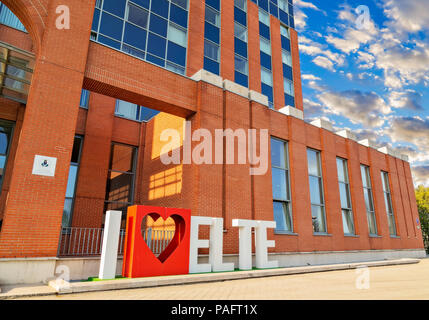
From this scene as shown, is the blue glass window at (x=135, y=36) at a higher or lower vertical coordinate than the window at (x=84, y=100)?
higher

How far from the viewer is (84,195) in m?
13.6

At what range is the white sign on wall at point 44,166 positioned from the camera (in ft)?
26.6

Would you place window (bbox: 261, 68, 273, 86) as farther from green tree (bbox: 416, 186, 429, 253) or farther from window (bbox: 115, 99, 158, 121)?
green tree (bbox: 416, 186, 429, 253)

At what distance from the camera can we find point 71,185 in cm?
1357

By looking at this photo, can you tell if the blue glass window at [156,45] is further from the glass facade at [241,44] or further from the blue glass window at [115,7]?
the glass facade at [241,44]

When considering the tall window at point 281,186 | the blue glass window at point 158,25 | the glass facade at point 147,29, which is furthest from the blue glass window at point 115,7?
the tall window at point 281,186

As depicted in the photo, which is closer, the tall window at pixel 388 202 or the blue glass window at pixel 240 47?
the tall window at pixel 388 202

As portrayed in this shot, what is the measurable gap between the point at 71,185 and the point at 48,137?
5770 millimetres

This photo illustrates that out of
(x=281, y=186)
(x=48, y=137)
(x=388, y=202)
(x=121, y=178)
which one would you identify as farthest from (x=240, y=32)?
(x=48, y=137)

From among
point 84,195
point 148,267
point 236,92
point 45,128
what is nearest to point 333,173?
point 236,92

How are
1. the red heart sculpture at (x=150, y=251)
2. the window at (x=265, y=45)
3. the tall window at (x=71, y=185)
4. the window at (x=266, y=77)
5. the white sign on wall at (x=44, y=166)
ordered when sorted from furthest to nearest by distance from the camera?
the window at (x=265, y=45) < the window at (x=266, y=77) < the tall window at (x=71, y=185) < the red heart sculpture at (x=150, y=251) < the white sign on wall at (x=44, y=166)

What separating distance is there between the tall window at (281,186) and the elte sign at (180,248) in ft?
8.12

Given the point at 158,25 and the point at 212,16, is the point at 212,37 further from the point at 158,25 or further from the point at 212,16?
the point at 158,25

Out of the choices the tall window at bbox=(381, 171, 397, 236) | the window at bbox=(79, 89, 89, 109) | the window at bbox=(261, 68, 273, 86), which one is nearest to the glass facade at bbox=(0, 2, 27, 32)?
the window at bbox=(79, 89, 89, 109)
